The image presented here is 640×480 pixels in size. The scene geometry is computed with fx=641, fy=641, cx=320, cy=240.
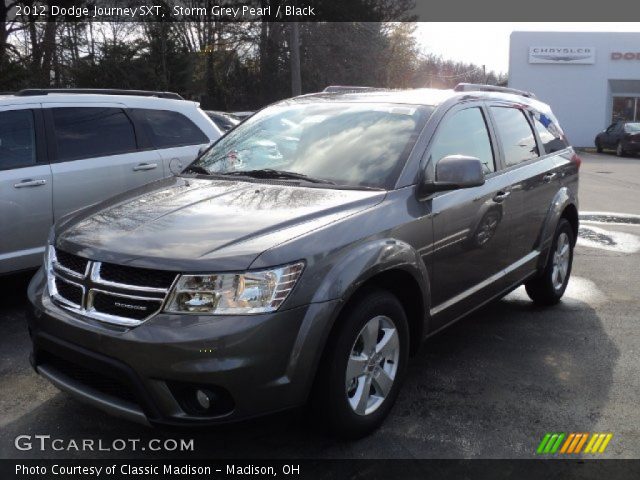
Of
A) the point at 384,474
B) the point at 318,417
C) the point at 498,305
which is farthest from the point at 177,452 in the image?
the point at 498,305

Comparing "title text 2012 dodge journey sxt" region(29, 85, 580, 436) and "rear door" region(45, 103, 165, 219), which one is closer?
"title text 2012 dodge journey sxt" region(29, 85, 580, 436)

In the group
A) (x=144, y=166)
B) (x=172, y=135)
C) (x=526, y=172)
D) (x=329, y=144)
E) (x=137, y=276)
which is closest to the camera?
(x=137, y=276)

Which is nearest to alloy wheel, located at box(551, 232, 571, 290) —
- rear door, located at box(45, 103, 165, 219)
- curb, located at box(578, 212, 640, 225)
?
rear door, located at box(45, 103, 165, 219)

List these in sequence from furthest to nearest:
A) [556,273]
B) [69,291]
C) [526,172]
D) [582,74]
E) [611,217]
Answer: [582,74] → [611,217] → [556,273] → [526,172] → [69,291]

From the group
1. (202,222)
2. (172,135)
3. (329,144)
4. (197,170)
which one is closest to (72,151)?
(172,135)

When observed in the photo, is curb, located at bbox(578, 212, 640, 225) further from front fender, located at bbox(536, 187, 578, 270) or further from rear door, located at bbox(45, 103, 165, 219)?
rear door, located at bbox(45, 103, 165, 219)

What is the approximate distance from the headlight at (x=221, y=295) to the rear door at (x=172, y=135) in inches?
144

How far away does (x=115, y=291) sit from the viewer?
279 cm

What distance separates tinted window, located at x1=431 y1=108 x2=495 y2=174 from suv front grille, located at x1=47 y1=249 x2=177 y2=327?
6.15 feet

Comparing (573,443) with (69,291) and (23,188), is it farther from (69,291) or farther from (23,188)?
(23,188)

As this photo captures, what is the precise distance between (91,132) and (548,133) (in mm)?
4051

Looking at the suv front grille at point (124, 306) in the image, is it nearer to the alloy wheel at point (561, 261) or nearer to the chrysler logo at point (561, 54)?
the alloy wheel at point (561, 261)

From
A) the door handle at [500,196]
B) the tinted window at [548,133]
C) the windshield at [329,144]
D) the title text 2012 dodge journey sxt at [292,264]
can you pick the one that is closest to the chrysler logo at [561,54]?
the tinted window at [548,133]

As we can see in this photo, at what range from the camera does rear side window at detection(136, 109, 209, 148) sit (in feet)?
20.5
